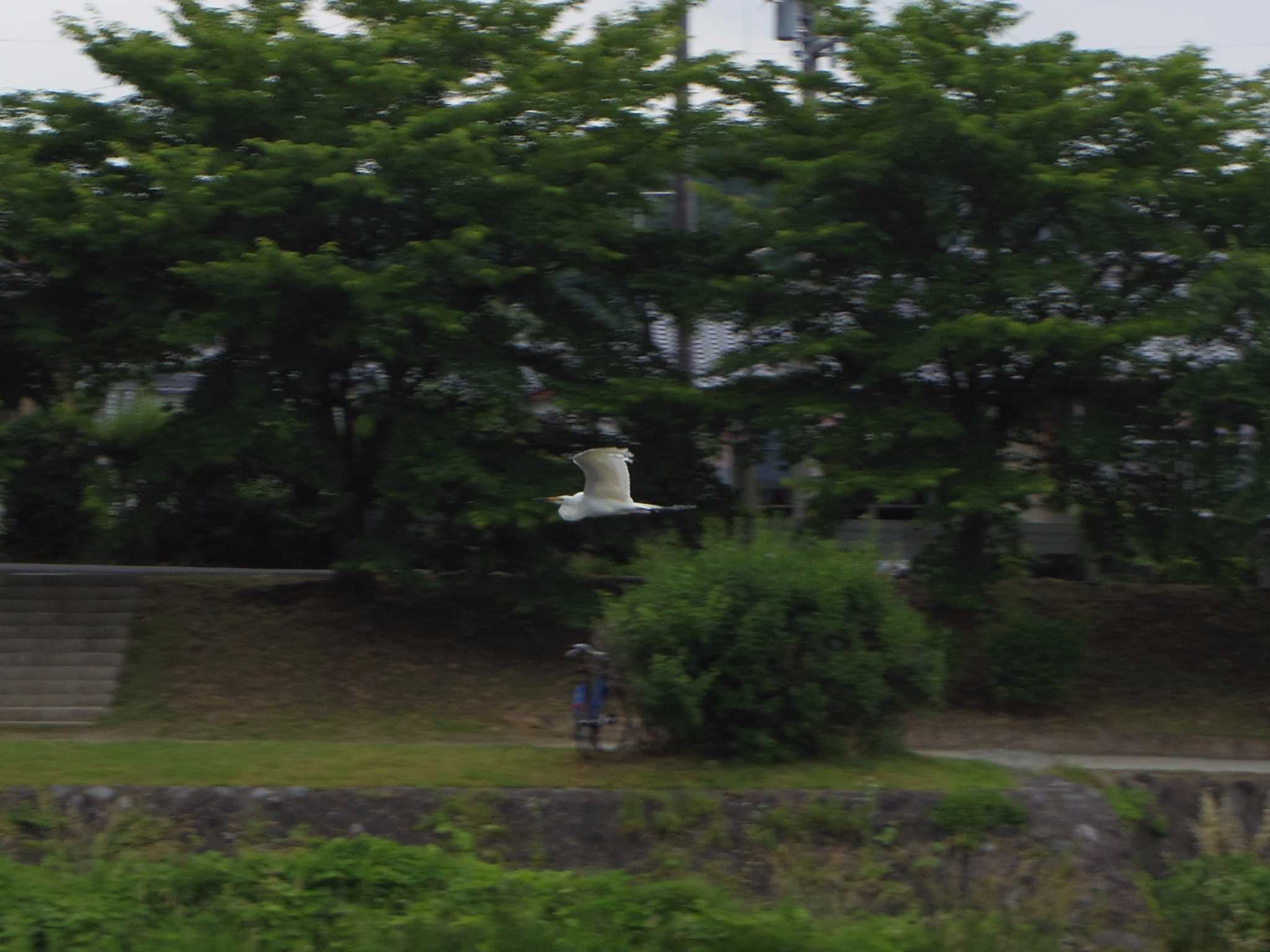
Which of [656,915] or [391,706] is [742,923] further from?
[391,706]

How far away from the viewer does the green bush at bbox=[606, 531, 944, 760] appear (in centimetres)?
1150

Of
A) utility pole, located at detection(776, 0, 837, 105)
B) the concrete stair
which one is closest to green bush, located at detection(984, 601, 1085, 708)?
utility pole, located at detection(776, 0, 837, 105)

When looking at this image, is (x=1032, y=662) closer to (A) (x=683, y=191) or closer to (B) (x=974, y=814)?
(B) (x=974, y=814)

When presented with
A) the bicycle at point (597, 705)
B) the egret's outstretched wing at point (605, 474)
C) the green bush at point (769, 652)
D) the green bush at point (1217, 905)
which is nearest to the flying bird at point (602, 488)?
the egret's outstretched wing at point (605, 474)

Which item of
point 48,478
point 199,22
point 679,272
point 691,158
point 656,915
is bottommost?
point 656,915

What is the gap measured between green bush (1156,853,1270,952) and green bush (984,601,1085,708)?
4543 mm

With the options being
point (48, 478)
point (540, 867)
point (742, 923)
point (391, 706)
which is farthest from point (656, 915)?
point (48, 478)

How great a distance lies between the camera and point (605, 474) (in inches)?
483

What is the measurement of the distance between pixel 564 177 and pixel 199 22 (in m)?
4.32

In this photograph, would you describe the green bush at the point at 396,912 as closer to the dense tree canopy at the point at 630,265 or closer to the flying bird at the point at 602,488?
the flying bird at the point at 602,488

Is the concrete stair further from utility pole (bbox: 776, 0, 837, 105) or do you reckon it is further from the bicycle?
utility pole (bbox: 776, 0, 837, 105)

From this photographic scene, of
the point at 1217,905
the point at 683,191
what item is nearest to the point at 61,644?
the point at 683,191

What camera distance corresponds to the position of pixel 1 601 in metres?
17.7

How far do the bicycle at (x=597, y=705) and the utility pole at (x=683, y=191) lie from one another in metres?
5.58
